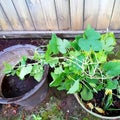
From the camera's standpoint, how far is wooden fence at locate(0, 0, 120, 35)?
130cm

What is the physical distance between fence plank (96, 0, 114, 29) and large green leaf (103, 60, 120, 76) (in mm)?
437

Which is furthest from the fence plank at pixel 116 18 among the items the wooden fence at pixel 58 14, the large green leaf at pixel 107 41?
the large green leaf at pixel 107 41

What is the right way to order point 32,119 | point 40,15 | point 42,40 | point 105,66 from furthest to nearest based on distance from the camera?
point 42,40, point 32,119, point 40,15, point 105,66

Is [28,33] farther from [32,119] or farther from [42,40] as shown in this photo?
[32,119]

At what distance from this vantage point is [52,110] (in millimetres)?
1530

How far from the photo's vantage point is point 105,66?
983mm

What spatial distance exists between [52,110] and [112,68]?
0.68m

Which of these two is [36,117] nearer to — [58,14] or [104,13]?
[58,14]

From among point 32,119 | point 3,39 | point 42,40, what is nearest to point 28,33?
point 42,40

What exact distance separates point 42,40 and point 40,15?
303mm

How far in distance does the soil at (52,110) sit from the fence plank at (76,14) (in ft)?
→ 1.44

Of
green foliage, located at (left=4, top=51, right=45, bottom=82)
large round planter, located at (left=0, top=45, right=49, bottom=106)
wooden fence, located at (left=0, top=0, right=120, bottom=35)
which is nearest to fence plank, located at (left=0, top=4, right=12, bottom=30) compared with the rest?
wooden fence, located at (left=0, top=0, right=120, bottom=35)

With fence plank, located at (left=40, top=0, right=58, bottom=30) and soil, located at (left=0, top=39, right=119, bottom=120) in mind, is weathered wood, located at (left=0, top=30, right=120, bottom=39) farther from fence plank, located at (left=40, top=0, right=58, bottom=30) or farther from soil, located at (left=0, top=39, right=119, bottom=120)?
soil, located at (left=0, top=39, right=119, bottom=120)

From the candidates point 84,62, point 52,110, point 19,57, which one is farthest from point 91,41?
point 52,110
